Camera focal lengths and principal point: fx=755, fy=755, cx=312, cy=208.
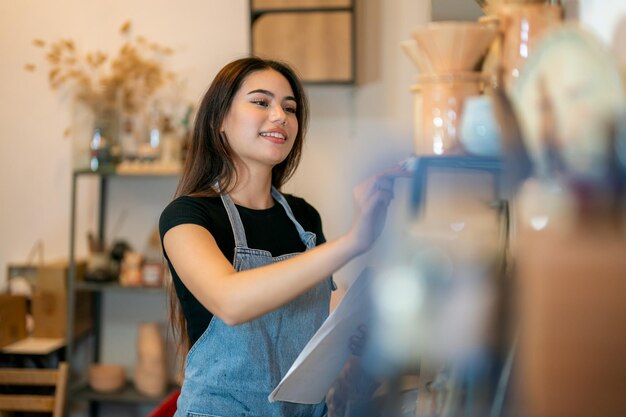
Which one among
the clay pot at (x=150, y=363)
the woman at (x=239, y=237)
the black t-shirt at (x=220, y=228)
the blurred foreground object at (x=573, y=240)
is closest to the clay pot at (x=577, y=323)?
the blurred foreground object at (x=573, y=240)

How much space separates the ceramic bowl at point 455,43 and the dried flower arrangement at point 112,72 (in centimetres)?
258

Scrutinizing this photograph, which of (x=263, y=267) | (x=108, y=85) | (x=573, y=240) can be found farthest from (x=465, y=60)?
(x=108, y=85)

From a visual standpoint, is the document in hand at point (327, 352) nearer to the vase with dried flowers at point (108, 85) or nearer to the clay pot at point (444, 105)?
the clay pot at point (444, 105)

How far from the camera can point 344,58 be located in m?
3.12

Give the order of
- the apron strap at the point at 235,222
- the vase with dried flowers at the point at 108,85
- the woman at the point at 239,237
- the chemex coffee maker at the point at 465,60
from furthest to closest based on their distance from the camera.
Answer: the vase with dried flowers at the point at 108,85 < the apron strap at the point at 235,222 < the woman at the point at 239,237 < the chemex coffee maker at the point at 465,60

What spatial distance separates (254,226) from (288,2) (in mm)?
1778

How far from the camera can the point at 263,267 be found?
112 cm

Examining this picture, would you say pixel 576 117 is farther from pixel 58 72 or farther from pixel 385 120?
pixel 58 72

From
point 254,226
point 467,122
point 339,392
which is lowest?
point 339,392

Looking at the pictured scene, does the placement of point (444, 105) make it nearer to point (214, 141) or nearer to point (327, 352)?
point (327, 352)

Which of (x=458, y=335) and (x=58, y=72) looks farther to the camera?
(x=58, y=72)

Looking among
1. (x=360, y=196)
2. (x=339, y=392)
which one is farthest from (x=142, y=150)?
(x=360, y=196)

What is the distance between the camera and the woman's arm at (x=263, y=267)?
3.13 ft

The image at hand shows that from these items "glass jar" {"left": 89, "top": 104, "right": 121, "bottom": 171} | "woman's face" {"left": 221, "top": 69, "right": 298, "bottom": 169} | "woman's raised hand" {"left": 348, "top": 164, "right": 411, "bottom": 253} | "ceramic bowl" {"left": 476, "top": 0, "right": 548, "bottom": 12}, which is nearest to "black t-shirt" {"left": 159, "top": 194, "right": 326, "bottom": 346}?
"woman's face" {"left": 221, "top": 69, "right": 298, "bottom": 169}
